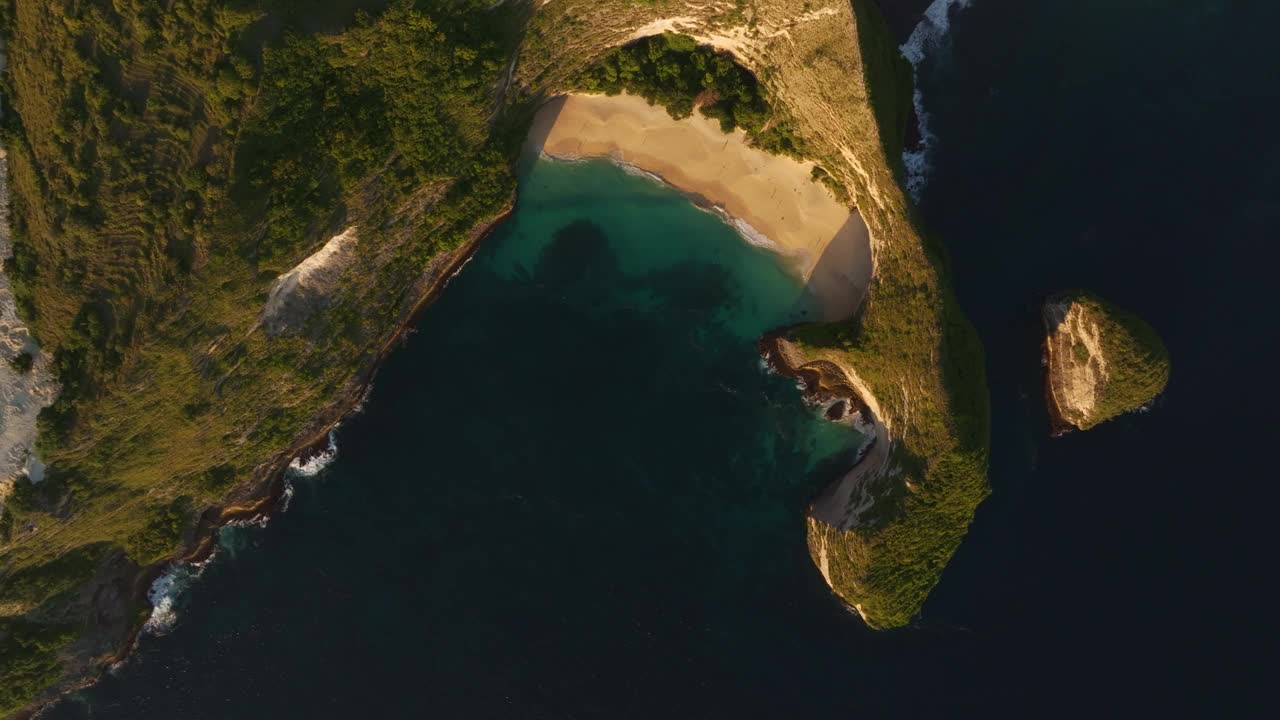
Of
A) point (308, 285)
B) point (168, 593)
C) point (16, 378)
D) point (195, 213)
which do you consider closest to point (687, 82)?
point (308, 285)

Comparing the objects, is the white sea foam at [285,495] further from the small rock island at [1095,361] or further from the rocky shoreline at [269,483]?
the small rock island at [1095,361]

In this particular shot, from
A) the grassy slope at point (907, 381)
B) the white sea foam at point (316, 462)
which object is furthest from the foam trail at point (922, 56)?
the white sea foam at point (316, 462)

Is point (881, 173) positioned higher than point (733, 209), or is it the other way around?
point (881, 173)

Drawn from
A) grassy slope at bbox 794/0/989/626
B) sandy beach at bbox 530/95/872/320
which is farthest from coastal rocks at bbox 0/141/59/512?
grassy slope at bbox 794/0/989/626

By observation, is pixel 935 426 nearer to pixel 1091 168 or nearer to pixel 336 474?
pixel 1091 168

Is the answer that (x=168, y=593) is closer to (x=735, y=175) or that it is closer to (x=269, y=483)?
(x=269, y=483)

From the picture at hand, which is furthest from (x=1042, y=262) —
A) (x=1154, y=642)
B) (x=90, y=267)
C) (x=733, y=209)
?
(x=90, y=267)

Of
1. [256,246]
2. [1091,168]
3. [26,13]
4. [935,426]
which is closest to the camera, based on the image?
[26,13]
